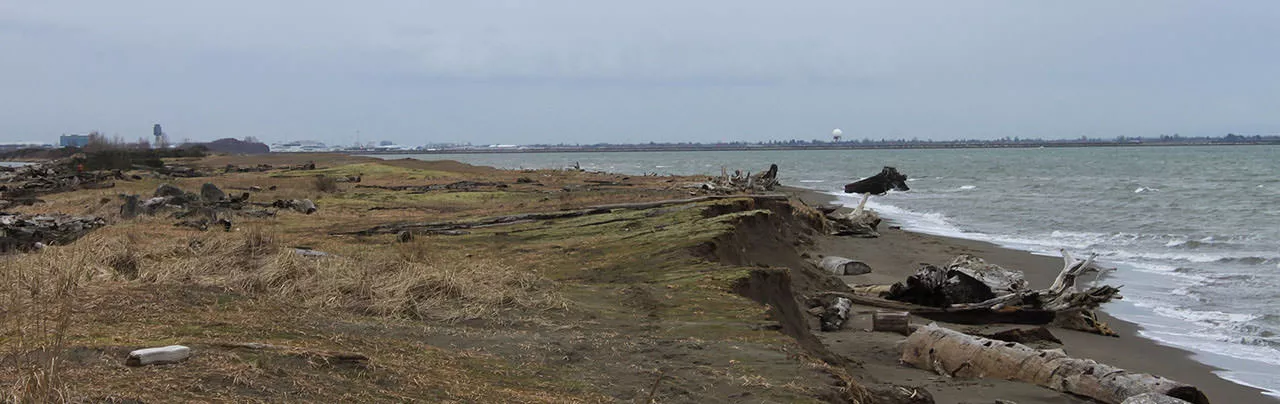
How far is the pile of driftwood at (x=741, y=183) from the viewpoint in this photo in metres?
27.4

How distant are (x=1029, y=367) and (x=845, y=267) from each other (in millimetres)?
8469

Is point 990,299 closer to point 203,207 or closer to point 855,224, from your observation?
point 855,224

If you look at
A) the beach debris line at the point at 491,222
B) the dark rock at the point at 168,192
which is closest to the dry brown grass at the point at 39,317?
the beach debris line at the point at 491,222

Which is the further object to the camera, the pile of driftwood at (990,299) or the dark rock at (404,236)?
the dark rock at (404,236)

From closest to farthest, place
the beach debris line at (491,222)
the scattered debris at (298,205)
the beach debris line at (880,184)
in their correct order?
the beach debris line at (491,222), the scattered debris at (298,205), the beach debris line at (880,184)

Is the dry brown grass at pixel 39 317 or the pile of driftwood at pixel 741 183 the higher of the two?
the dry brown grass at pixel 39 317

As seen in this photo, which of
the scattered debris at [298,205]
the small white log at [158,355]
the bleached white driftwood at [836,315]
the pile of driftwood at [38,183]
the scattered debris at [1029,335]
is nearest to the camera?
the small white log at [158,355]

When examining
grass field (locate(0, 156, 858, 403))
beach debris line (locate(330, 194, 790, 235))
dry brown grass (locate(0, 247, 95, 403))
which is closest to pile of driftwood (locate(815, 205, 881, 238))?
beach debris line (locate(330, 194, 790, 235))

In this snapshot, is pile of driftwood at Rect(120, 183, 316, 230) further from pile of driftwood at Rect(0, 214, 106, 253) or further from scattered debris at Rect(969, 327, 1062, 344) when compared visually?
scattered debris at Rect(969, 327, 1062, 344)

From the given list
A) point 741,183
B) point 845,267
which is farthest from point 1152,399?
point 741,183

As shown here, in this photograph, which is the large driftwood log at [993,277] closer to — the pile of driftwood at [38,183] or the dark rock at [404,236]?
the dark rock at [404,236]

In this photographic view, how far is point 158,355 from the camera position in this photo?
539 cm

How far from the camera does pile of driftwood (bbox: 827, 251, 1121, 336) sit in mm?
12492

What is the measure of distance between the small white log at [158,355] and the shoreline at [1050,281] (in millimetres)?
9345
